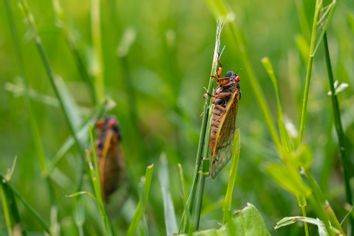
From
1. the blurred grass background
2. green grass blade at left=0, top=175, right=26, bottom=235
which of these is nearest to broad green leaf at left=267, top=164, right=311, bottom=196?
the blurred grass background

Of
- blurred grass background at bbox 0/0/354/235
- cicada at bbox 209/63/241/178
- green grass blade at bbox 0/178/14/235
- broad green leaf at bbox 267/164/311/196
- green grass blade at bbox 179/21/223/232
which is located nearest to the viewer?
broad green leaf at bbox 267/164/311/196

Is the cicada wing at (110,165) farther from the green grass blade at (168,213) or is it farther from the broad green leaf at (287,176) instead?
the broad green leaf at (287,176)

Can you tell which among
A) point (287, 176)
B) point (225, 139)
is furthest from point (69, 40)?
point (287, 176)

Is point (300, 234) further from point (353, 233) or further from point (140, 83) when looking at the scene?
point (140, 83)


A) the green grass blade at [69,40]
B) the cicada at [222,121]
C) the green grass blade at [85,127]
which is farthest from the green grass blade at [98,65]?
the cicada at [222,121]

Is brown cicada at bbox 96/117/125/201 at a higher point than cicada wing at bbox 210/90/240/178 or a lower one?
higher

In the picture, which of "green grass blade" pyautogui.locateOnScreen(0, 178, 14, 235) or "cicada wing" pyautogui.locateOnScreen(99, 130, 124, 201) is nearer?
"green grass blade" pyautogui.locateOnScreen(0, 178, 14, 235)

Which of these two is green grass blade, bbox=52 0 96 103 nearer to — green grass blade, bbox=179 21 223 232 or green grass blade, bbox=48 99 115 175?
green grass blade, bbox=48 99 115 175

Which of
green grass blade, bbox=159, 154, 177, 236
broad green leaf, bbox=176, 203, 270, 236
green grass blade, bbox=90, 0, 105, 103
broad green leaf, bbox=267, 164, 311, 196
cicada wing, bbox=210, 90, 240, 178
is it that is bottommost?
broad green leaf, bbox=176, 203, 270, 236
